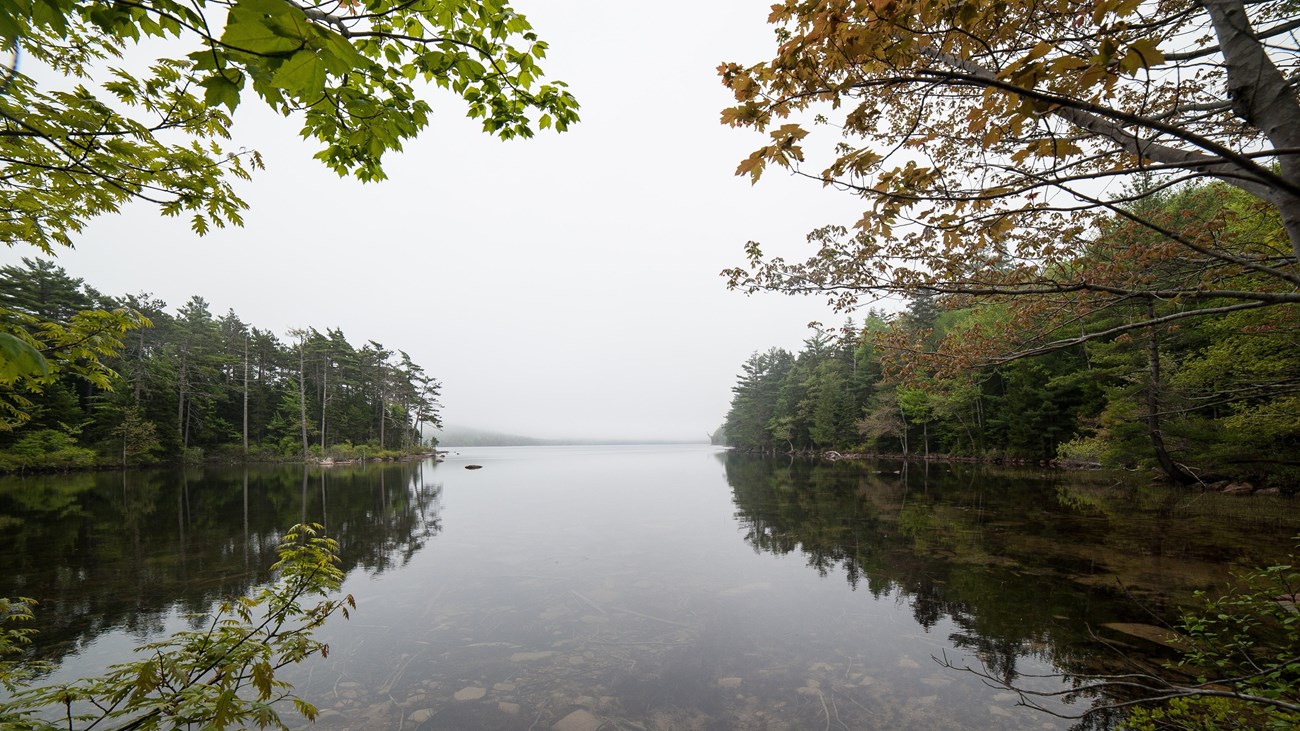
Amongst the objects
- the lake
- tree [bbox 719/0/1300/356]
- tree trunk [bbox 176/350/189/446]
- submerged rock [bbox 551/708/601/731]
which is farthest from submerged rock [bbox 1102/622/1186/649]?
tree trunk [bbox 176/350/189/446]

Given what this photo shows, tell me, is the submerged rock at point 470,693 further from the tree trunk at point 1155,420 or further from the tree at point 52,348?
the tree trunk at point 1155,420

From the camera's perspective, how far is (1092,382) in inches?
1028

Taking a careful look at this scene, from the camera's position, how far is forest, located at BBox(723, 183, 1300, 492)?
4656mm

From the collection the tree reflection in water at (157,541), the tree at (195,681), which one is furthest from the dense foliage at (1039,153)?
the tree reflection in water at (157,541)

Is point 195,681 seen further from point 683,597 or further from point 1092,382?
point 1092,382

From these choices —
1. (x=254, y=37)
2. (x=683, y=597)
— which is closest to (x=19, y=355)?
(x=254, y=37)

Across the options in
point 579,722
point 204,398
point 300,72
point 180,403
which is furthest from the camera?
point 204,398

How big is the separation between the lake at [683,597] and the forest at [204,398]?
18299mm

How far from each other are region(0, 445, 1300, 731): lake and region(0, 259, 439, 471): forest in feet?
60.0

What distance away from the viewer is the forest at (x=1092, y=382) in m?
4.66

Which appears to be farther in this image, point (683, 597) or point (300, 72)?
point (683, 597)

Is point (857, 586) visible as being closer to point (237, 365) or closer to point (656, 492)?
point (656, 492)

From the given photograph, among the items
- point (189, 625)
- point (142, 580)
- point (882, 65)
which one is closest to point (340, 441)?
point (142, 580)

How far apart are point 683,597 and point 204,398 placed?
5488 centimetres
